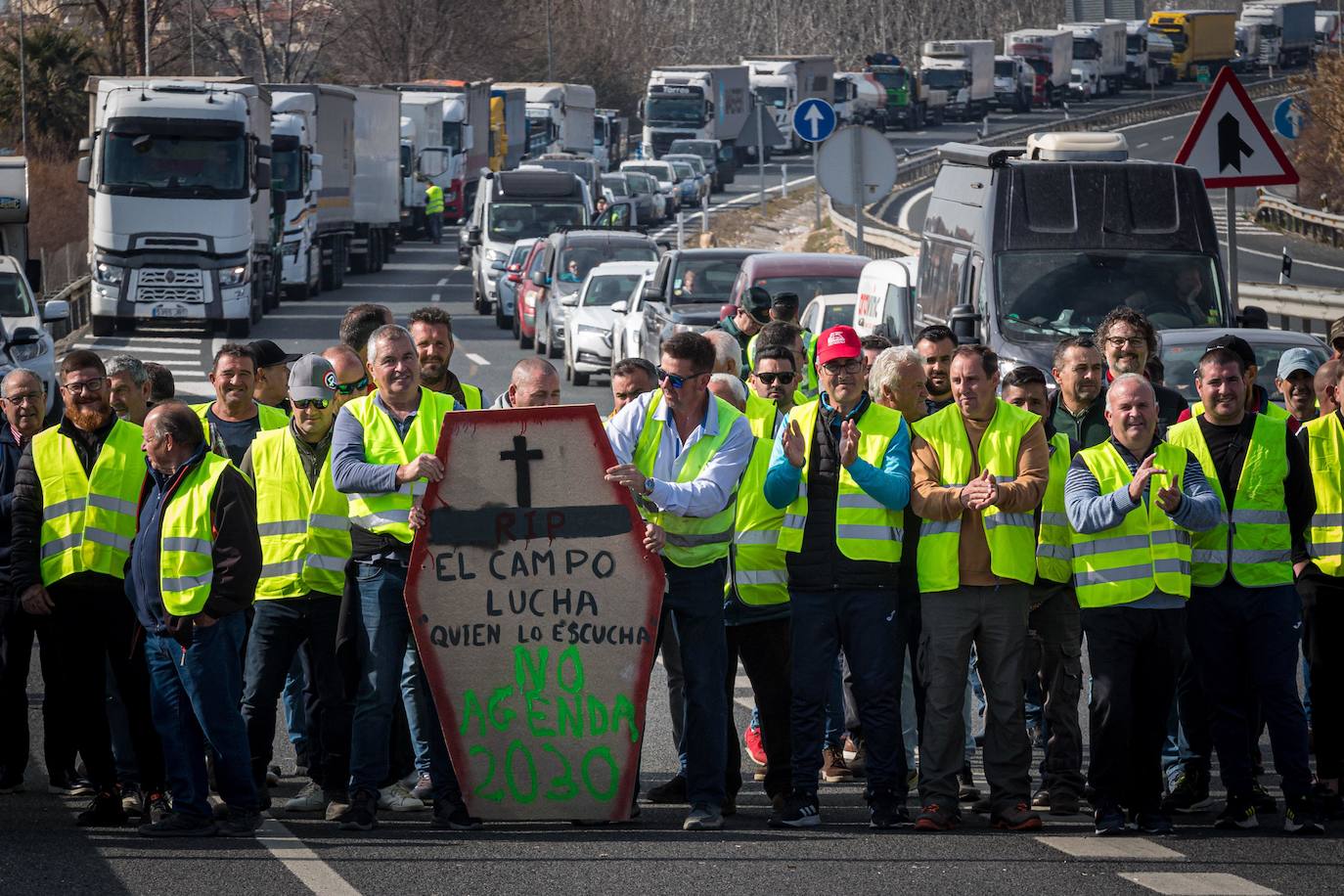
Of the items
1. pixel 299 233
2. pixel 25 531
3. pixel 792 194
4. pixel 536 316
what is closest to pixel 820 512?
pixel 25 531

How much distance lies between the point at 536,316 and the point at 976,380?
74.3 ft

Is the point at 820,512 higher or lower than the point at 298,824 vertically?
higher

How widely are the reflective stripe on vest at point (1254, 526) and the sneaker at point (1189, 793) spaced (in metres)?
0.90

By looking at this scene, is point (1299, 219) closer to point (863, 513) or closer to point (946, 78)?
point (946, 78)

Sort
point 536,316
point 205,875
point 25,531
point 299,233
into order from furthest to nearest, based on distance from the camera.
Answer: point 299,233 → point 536,316 → point 25,531 → point 205,875

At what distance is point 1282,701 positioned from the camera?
8523 millimetres

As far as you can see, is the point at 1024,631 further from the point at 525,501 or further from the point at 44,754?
the point at 44,754

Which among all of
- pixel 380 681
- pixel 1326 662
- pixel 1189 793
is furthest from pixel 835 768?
pixel 380 681

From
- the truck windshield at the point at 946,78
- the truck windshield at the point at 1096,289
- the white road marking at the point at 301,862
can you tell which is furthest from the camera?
the truck windshield at the point at 946,78

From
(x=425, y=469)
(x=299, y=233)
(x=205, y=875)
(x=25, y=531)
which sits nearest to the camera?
(x=205, y=875)

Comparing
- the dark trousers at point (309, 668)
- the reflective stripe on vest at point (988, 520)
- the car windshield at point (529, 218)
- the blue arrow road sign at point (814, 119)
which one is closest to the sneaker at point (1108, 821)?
the reflective stripe on vest at point (988, 520)

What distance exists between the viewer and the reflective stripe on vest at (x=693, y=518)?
848 cm

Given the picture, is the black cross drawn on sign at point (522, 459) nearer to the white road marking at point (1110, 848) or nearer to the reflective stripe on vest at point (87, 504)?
the reflective stripe on vest at point (87, 504)

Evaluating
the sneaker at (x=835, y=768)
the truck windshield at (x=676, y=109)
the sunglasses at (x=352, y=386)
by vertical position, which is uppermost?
the truck windshield at (x=676, y=109)
